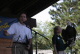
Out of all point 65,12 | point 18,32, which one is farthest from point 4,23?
point 65,12

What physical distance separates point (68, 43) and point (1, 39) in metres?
2.24

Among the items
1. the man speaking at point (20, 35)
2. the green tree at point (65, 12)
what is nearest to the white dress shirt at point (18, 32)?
the man speaking at point (20, 35)

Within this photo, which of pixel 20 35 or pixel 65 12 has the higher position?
pixel 65 12

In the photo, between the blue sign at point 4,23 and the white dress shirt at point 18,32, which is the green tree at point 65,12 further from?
the white dress shirt at point 18,32

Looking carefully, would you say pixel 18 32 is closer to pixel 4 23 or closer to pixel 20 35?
pixel 20 35

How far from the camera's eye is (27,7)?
6289 mm

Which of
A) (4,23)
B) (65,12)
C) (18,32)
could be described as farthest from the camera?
(65,12)

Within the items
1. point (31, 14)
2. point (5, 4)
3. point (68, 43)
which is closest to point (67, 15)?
point (31, 14)

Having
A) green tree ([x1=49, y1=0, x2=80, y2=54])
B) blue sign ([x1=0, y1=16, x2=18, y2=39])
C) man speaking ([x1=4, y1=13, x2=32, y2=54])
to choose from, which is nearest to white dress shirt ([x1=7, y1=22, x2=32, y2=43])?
man speaking ([x1=4, y1=13, x2=32, y2=54])

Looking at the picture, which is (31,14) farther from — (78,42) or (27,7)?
(78,42)

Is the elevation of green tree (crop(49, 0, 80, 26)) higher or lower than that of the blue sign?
higher

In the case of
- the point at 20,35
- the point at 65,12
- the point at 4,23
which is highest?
the point at 65,12

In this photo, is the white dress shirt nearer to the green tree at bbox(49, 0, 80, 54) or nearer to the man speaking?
the man speaking

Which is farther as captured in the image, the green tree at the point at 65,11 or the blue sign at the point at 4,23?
the green tree at the point at 65,11
